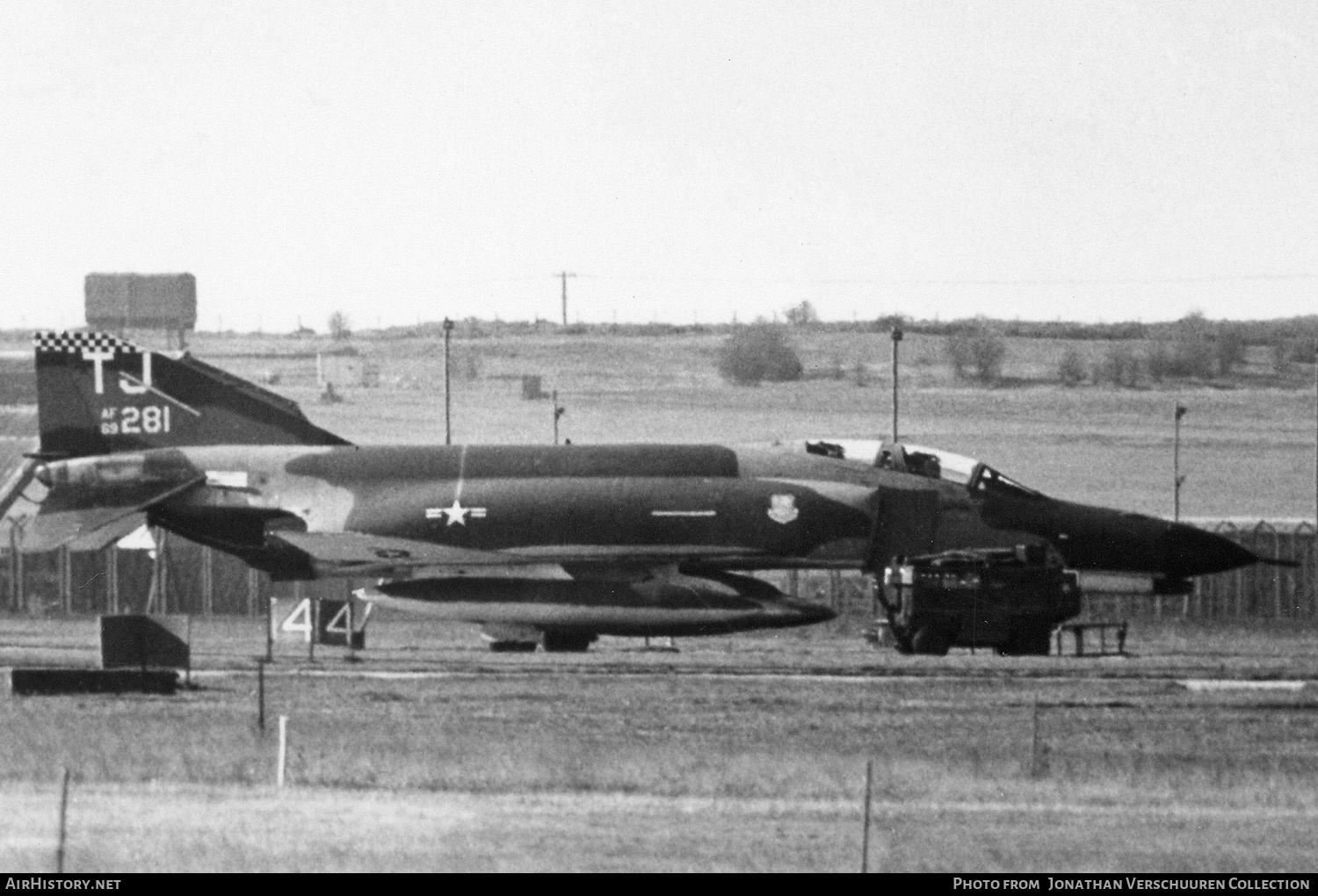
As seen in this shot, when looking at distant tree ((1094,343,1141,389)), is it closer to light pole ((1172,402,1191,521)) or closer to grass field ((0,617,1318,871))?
light pole ((1172,402,1191,521))

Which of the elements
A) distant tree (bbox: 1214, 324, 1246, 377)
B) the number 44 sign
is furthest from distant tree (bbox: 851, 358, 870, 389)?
the number 44 sign

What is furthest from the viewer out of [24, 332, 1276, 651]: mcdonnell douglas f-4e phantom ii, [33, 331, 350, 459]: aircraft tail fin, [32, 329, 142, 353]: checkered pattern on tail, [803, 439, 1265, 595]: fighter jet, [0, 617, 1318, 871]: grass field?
[32, 329, 142, 353]: checkered pattern on tail

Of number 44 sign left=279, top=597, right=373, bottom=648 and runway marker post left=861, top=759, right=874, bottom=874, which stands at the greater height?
runway marker post left=861, top=759, right=874, bottom=874

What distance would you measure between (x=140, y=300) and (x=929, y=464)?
225 feet

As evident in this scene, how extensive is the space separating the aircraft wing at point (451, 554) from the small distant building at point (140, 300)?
6333 cm

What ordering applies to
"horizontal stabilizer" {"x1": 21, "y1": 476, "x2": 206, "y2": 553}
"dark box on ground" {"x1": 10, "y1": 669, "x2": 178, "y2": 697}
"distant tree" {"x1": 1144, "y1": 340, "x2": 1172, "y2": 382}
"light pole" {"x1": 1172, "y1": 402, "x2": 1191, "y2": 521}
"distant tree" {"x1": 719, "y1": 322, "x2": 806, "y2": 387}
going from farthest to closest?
1. "distant tree" {"x1": 1144, "y1": 340, "x2": 1172, "y2": 382}
2. "distant tree" {"x1": 719, "y1": 322, "x2": 806, "y2": 387}
3. "light pole" {"x1": 1172, "y1": 402, "x2": 1191, "y2": 521}
4. "horizontal stabilizer" {"x1": 21, "y1": 476, "x2": 206, "y2": 553}
5. "dark box on ground" {"x1": 10, "y1": 669, "x2": 178, "y2": 697}

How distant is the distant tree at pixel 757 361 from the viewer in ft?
343

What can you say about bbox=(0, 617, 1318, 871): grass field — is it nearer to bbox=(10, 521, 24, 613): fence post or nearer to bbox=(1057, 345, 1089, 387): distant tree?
bbox=(10, 521, 24, 613): fence post

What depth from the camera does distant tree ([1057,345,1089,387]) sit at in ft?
347

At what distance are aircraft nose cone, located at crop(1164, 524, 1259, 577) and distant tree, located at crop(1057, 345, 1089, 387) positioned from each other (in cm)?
7408

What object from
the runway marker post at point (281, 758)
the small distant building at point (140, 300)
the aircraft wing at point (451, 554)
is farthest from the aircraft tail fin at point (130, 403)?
the small distant building at point (140, 300)

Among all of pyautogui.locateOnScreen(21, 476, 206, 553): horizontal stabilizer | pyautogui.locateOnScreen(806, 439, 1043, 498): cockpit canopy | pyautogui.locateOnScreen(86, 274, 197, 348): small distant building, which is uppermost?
pyautogui.locateOnScreen(86, 274, 197, 348): small distant building

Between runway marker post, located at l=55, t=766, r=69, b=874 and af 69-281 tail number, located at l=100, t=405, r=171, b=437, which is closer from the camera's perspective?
runway marker post, located at l=55, t=766, r=69, b=874
